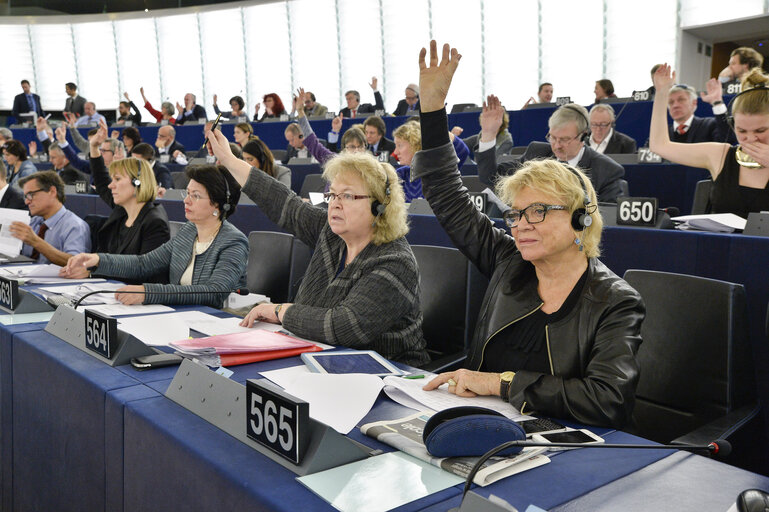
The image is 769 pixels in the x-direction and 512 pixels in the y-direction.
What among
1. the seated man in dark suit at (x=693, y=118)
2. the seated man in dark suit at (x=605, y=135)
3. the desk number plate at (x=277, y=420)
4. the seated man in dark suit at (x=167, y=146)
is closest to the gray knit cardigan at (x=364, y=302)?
the desk number plate at (x=277, y=420)

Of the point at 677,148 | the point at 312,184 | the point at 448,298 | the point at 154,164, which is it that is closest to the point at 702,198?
the point at 677,148

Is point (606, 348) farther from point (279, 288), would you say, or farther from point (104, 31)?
point (104, 31)

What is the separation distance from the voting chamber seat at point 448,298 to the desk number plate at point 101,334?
1.03 m

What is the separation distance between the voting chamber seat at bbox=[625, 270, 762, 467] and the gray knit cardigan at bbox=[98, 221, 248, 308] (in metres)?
1.37

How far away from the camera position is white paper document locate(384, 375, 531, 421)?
119 centimetres

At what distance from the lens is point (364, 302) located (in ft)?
5.69

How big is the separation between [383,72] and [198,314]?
426 inches

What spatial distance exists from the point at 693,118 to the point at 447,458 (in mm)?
5096

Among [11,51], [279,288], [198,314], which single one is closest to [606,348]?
[198,314]

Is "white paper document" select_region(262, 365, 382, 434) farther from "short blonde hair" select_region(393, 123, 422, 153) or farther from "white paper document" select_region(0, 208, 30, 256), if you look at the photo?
"short blonde hair" select_region(393, 123, 422, 153)

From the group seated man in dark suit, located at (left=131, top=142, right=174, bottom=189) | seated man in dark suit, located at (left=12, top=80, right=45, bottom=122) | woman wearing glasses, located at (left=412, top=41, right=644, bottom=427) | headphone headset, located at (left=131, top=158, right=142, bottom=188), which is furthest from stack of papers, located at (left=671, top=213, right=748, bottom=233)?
seated man in dark suit, located at (left=12, top=80, right=45, bottom=122)

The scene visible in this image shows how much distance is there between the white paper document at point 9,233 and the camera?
2.83 m

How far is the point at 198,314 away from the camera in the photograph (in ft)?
6.56

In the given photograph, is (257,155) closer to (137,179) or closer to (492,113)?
(137,179)
